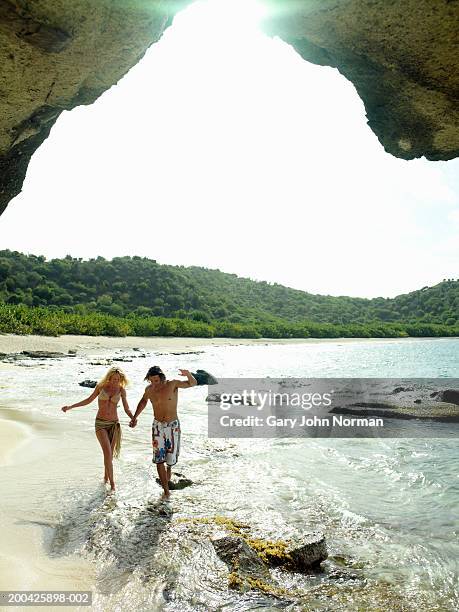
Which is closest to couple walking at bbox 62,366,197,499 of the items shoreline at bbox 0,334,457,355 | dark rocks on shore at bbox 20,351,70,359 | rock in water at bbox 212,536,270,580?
rock in water at bbox 212,536,270,580

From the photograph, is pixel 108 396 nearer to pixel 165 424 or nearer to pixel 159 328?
pixel 165 424

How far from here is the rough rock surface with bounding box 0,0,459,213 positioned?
3.17 meters

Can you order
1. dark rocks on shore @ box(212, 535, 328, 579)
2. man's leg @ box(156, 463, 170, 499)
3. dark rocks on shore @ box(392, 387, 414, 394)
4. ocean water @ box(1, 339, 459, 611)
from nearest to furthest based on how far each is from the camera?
ocean water @ box(1, 339, 459, 611), dark rocks on shore @ box(212, 535, 328, 579), man's leg @ box(156, 463, 170, 499), dark rocks on shore @ box(392, 387, 414, 394)

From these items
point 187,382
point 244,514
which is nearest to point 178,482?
point 244,514

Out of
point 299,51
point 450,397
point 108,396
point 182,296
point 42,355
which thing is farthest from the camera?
point 182,296

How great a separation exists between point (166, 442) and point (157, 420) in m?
0.32

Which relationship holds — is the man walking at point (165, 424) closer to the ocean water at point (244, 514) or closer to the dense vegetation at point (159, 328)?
the ocean water at point (244, 514)

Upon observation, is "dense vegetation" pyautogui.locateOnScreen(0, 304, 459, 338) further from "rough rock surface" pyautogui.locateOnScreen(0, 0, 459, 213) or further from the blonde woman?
"rough rock surface" pyautogui.locateOnScreen(0, 0, 459, 213)

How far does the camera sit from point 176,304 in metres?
74.1

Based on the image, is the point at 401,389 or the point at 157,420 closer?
the point at 157,420

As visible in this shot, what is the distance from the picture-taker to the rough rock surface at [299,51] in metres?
3.17

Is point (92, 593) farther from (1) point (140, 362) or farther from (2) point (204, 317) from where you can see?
(2) point (204, 317)

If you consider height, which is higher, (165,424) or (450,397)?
(165,424)

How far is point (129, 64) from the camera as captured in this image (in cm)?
405
